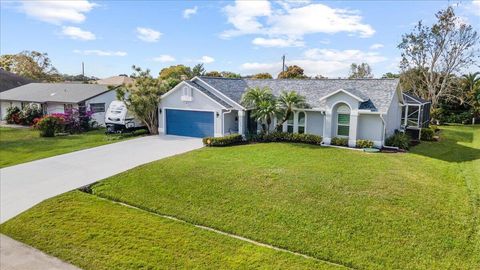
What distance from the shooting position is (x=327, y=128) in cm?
1980

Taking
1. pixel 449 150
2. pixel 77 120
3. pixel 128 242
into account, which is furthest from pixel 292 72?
pixel 128 242

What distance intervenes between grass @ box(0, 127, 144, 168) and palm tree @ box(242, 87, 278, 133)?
9.69 meters

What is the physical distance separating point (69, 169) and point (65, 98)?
1777 centimetres

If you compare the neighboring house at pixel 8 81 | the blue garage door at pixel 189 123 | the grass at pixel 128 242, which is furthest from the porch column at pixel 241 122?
the neighboring house at pixel 8 81

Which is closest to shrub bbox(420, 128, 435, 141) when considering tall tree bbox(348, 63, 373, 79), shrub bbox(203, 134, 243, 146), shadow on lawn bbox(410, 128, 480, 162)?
shadow on lawn bbox(410, 128, 480, 162)

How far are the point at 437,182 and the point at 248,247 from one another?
8806 millimetres

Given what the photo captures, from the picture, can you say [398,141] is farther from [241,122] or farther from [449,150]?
[241,122]

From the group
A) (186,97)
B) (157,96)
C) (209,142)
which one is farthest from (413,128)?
(157,96)

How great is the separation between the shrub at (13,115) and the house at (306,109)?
17.5 m

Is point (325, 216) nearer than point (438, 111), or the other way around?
point (325, 216)

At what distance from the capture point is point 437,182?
41.5 ft

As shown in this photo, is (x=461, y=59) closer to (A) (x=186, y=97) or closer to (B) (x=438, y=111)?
(B) (x=438, y=111)

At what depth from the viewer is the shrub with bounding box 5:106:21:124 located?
31.7 metres

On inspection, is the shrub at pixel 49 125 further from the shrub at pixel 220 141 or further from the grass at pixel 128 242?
the grass at pixel 128 242
